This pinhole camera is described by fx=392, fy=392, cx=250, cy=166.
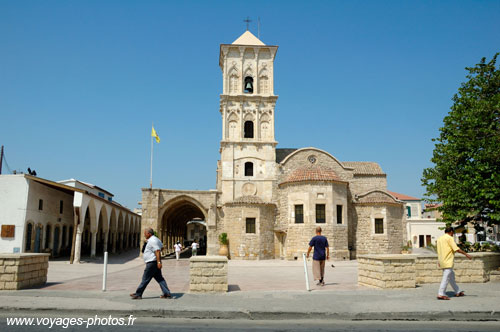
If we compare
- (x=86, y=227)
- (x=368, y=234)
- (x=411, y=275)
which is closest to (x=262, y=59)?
(x=368, y=234)

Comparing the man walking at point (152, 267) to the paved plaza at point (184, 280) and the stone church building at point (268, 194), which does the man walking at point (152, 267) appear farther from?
the stone church building at point (268, 194)

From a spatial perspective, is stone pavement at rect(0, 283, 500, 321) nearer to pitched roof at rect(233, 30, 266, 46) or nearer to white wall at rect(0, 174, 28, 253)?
white wall at rect(0, 174, 28, 253)

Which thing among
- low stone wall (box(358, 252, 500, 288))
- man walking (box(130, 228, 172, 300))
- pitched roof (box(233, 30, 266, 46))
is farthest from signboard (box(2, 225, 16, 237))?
pitched roof (box(233, 30, 266, 46))

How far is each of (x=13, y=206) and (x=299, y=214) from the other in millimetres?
17501

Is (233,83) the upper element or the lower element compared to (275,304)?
upper

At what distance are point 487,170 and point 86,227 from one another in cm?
3061

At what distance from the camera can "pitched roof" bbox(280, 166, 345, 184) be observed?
27281mm

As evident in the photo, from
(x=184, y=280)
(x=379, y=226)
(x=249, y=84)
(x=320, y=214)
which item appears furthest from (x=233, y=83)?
(x=184, y=280)

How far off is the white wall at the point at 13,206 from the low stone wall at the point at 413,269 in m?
18.1

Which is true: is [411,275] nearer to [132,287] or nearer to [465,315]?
[465,315]

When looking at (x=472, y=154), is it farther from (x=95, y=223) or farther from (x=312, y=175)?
(x=95, y=223)

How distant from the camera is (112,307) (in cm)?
762

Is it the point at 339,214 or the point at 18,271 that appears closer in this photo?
the point at 18,271

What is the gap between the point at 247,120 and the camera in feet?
103
